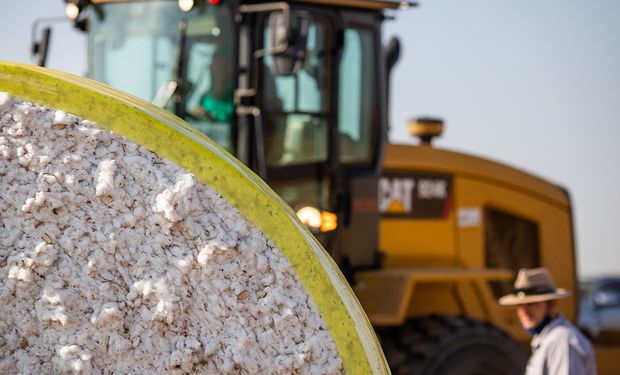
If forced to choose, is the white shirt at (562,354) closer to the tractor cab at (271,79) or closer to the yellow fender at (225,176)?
the tractor cab at (271,79)

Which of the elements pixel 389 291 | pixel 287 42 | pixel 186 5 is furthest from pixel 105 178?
pixel 389 291

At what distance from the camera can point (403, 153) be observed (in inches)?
329

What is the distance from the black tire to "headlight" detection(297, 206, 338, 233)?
0.87 m

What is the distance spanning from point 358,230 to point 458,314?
1224mm

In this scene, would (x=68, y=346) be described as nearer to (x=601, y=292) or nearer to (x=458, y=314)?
(x=458, y=314)

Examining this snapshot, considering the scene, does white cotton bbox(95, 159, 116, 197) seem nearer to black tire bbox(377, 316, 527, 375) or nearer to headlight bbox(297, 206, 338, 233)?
headlight bbox(297, 206, 338, 233)

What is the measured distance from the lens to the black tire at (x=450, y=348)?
709 cm

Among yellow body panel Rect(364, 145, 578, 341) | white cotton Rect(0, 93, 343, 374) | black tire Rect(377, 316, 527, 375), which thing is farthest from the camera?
yellow body panel Rect(364, 145, 578, 341)

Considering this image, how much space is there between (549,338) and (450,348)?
2126 mm

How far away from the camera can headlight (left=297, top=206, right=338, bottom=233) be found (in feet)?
22.0

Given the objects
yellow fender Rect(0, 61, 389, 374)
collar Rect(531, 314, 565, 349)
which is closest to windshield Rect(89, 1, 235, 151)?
collar Rect(531, 314, 565, 349)

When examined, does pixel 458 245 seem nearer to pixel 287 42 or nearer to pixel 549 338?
pixel 287 42

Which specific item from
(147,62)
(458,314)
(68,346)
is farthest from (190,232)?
(458,314)

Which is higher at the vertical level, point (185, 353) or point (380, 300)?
point (185, 353)
